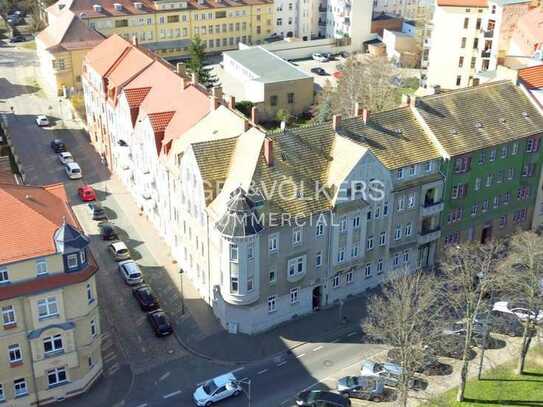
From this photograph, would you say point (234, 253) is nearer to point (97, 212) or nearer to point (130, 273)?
point (130, 273)

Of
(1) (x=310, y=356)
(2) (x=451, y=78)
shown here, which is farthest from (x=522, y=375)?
(2) (x=451, y=78)

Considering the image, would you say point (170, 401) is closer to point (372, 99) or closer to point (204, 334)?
point (204, 334)

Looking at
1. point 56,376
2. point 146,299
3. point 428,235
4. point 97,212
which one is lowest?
point 146,299

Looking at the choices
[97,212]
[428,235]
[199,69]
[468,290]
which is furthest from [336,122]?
[199,69]

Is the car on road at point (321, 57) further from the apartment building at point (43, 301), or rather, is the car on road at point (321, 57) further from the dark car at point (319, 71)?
the apartment building at point (43, 301)

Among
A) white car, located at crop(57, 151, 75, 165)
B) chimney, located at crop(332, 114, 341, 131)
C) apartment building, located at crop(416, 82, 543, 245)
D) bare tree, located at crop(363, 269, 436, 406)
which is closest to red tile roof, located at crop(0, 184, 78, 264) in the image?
chimney, located at crop(332, 114, 341, 131)

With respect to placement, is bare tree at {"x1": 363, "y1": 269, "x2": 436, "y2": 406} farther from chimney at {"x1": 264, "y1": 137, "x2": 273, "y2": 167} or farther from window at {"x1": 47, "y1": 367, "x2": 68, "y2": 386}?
window at {"x1": 47, "y1": 367, "x2": 68, "y2": 386}

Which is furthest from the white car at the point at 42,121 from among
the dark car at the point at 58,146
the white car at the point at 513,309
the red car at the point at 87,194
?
the white car at the point at 513,309
